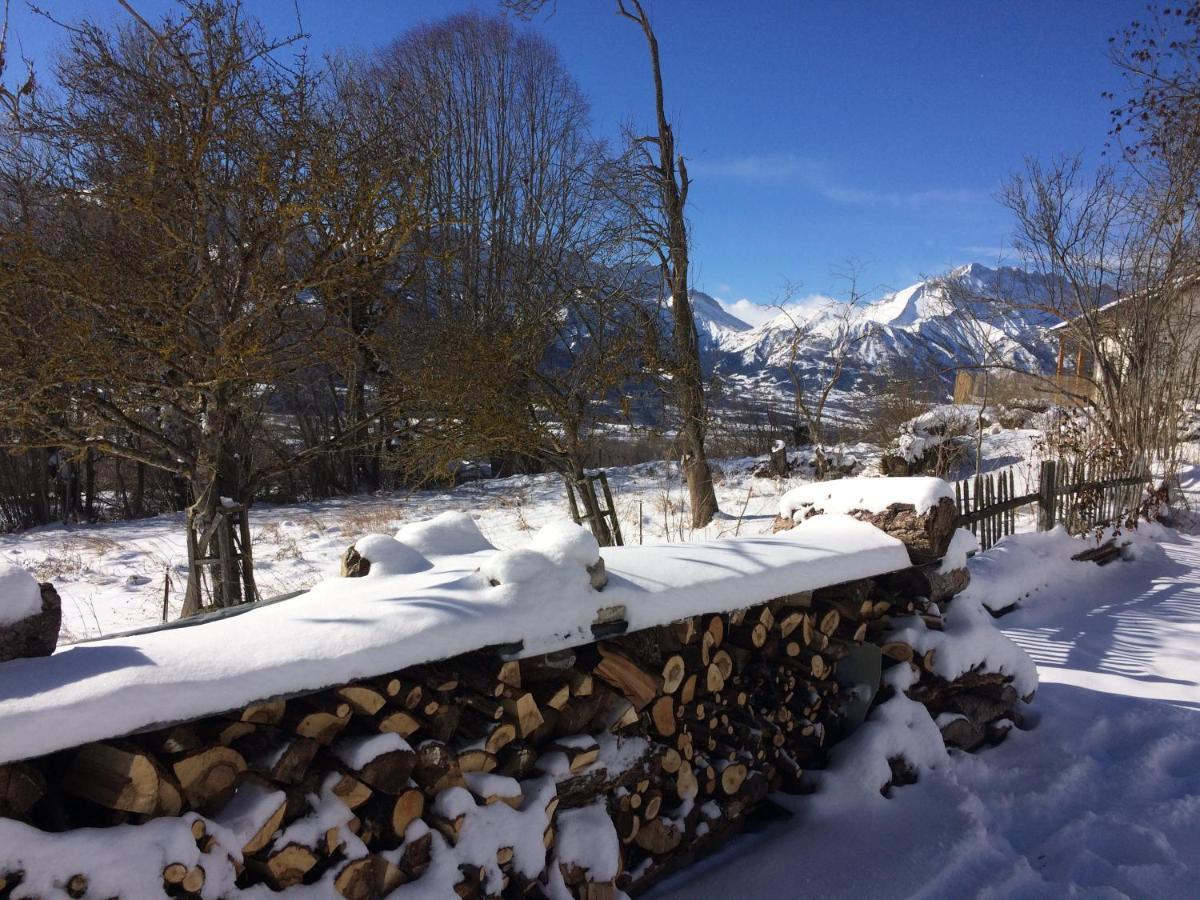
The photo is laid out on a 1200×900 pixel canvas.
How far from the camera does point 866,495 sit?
11.9ft

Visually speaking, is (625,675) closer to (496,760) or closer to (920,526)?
(496,760)

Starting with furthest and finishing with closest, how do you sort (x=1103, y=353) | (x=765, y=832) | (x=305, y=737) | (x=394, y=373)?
(x=1103, y=353) → (x=394, y=373) → (x=765, y=832) → (x=305, y=737)

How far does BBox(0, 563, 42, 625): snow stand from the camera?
4.96 feet

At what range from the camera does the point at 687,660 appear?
2.59m

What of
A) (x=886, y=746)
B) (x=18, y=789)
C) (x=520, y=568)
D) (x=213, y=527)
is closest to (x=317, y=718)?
(x=18, y=789)

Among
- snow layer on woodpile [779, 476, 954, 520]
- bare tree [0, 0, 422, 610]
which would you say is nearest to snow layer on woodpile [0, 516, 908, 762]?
snow layer on woodpile [779, 476, 954, 520]

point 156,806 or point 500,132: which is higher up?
point 500,132

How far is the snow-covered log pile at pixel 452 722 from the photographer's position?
140 centimetres

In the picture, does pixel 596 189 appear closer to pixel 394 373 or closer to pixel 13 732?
pixel 394 373

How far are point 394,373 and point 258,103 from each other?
198 cm

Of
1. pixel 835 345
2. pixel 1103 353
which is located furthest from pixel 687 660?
pixel 1103 353

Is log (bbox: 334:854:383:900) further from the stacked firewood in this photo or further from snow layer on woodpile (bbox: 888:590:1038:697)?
snow layer on woodpile (bbox: 888:590:1038:697)

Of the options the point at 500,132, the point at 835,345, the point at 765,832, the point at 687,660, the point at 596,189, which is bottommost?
the point at 765,832

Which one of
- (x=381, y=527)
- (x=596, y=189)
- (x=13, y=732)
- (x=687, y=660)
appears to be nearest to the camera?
(x=13, y=732)
